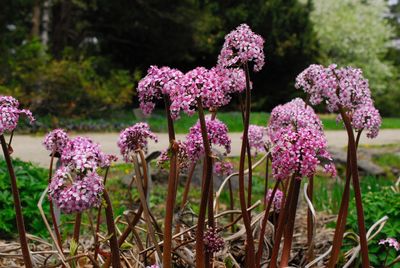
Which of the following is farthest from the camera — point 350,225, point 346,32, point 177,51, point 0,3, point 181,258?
point 346,32

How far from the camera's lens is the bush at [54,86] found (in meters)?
15.3

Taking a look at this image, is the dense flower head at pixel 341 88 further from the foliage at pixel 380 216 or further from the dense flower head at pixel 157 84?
the foliage at pixel 380 216

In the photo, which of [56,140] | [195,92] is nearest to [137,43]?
[56,140]

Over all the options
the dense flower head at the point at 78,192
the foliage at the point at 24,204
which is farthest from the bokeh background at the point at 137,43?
the dense flower head at the point at 78,192

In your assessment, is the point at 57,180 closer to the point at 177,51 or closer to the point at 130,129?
the point at 130,129

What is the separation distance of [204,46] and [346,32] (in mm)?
10129

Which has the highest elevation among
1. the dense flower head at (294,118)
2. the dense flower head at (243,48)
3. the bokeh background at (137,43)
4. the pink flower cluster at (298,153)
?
the bokeh background at (137,43)

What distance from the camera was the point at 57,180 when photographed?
1323 mm

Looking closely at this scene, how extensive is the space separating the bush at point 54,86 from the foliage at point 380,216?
40.7 ft

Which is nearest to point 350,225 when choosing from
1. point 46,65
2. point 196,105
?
point 196,105

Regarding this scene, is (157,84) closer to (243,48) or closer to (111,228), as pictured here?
(243,48)

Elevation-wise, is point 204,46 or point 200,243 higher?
point 204,46

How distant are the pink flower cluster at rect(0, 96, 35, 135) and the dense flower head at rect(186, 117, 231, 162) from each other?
0.50m

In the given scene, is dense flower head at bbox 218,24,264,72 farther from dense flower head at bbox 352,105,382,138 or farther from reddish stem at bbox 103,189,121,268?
reddish stem at bbox 103,189,121,268
